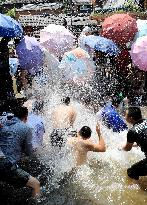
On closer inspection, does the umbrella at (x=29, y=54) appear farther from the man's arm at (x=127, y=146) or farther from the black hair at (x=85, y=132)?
the man's arm at (x=127, y=146)

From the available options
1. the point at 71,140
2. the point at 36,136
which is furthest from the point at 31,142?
the point at 71,140

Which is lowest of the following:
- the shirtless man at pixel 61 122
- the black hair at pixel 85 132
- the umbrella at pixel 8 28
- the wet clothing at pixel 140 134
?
the shirtless man at pixel 61 122

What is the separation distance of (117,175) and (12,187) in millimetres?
2232

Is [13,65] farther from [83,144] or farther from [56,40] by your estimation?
[83,144]

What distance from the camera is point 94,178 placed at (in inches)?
293

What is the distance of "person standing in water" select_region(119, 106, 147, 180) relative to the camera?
6.45 metres

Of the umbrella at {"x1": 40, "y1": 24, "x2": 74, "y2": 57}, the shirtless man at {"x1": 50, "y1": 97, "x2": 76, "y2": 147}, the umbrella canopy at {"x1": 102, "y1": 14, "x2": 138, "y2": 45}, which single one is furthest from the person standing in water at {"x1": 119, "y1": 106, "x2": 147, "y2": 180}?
the umbrella at {"x1": 40, "y1": 24, "x2": 74, "y2": 57}

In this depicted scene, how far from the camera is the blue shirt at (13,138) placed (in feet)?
20.2

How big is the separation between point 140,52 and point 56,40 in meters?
2.24

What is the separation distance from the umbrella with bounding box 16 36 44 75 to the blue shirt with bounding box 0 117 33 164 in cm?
372

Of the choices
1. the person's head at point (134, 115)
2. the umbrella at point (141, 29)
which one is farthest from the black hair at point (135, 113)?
the umbrella at point (141, 29)

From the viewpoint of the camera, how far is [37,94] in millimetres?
11500

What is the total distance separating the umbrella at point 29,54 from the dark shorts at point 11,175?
4452mm

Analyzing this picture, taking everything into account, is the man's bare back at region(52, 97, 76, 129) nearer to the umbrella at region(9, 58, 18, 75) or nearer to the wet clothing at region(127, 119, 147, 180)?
the wet clothing at region(127, 119, 147, 180)
